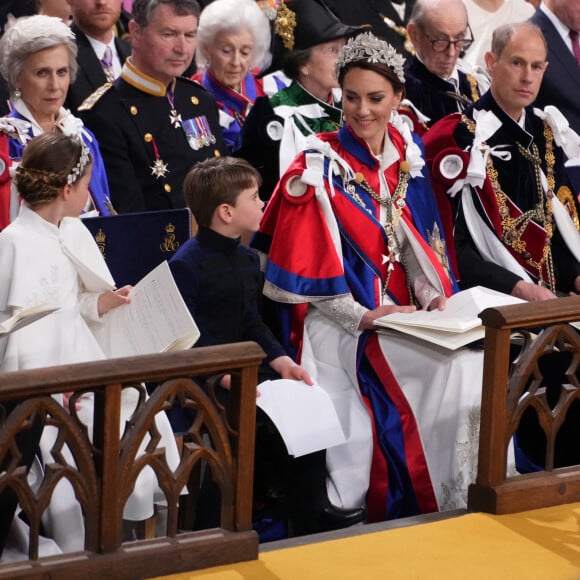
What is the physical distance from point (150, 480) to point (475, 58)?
13.6 ft

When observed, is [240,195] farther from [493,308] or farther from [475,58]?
[475,58]

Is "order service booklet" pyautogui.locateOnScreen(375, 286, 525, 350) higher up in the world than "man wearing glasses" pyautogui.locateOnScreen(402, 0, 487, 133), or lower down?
lower down

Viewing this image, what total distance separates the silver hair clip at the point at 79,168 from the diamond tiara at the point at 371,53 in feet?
4.04

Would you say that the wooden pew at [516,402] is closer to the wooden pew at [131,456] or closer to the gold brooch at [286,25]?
the wooden pew at [131,456]

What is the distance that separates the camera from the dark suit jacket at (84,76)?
20.4ft

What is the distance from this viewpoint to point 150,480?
14.8ft

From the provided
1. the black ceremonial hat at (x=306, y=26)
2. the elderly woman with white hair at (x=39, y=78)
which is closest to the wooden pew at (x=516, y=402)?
the elderly woman with white hair at (x=39, y=78)

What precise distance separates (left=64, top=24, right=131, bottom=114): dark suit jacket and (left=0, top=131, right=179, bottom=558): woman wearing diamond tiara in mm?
1515

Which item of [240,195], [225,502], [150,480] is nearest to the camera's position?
[225,502]

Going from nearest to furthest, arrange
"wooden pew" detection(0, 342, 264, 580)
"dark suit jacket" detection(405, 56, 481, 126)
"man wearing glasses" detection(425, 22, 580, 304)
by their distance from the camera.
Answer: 1. "wooden pew" detection(0, 342, 264, 580)
2. "man wearing glasses" detection(425, 22, 580, 304)
3. "dark suit jacket" detection(405, 56, 481, 126)

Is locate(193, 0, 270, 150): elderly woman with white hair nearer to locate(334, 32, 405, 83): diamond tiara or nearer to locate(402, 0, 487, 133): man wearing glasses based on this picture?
locate(402, 0, 487, 133): man wearing glasses

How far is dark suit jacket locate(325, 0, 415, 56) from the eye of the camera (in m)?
6.73

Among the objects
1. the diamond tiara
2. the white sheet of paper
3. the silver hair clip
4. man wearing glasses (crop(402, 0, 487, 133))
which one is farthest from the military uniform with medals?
man wearing glasses (crop(402, 0, 487, 133))

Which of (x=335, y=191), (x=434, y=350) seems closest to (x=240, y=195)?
(x=335, y=191)
